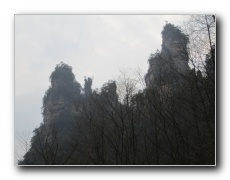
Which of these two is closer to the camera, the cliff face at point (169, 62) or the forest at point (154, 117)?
the forest at point (154, 117)

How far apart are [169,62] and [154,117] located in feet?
3.17

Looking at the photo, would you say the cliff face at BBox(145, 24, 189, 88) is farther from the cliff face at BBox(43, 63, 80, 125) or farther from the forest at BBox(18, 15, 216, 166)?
the cliff face at BBox(43, 63, 80, 125)

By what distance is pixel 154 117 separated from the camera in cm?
454

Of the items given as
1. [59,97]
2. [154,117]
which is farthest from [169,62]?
[59,97]

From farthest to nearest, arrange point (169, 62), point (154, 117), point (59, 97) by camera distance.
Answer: point (59, 97), point (169, 62), point (154, 117)

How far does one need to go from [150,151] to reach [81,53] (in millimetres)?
1704

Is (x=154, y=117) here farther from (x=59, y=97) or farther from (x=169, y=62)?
(x=59, y=97)

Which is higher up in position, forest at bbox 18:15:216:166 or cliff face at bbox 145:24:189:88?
cliff face at bbox 145:24:189:88

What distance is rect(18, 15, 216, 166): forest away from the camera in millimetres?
3941

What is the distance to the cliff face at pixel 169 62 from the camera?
4434mm

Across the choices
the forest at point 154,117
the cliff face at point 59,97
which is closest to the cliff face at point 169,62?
the forest at point 154,117

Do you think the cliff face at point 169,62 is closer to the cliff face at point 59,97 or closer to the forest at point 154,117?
the forest at point 154,117

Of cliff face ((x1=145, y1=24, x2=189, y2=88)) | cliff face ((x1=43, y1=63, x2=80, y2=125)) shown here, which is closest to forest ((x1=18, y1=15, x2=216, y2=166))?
cliff face ((x1=145, y1=24, x2=189, y2=88))
